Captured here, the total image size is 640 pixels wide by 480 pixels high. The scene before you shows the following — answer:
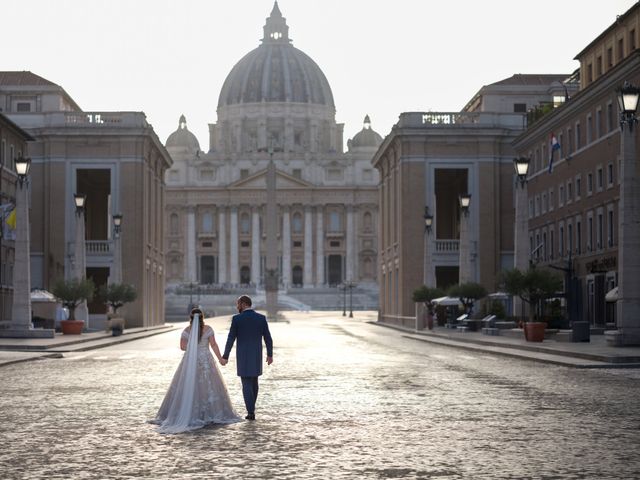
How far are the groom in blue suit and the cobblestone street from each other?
0.63 metres

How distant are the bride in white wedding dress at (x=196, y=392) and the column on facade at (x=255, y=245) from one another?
578ft

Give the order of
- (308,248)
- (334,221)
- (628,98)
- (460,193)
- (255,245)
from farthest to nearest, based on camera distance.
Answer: (334,221)
(308,248)
(255,245)
(460,193)
(628,98)

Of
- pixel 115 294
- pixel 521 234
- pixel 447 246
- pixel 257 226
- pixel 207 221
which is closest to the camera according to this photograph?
pixel 521 234

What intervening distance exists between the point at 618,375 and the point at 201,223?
16883cm

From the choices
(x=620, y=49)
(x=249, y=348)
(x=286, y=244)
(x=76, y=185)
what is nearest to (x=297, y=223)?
(x=286, y=244)

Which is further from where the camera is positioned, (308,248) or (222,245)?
(308,248)

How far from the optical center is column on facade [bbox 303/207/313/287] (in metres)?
197

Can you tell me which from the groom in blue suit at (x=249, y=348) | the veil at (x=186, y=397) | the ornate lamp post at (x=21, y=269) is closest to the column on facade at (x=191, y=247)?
the ornate lamp post at (x=21, y=269)

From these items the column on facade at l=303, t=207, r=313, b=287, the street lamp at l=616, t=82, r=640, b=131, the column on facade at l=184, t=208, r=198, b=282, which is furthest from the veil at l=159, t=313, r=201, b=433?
the column on facade at l=303, t=207, r=313, b=287

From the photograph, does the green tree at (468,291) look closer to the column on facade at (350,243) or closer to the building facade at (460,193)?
the building facade at (460,193)

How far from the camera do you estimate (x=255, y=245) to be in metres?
195

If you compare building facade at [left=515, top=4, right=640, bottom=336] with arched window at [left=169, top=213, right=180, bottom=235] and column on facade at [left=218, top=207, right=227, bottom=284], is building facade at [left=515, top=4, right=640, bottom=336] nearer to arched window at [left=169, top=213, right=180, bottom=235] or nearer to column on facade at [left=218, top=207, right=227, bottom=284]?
column on facade at [left=218, top=207, right=227, bottom=284]

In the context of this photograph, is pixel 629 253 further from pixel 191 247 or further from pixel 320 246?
pixel 320 246

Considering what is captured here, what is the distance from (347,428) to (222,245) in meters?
179
